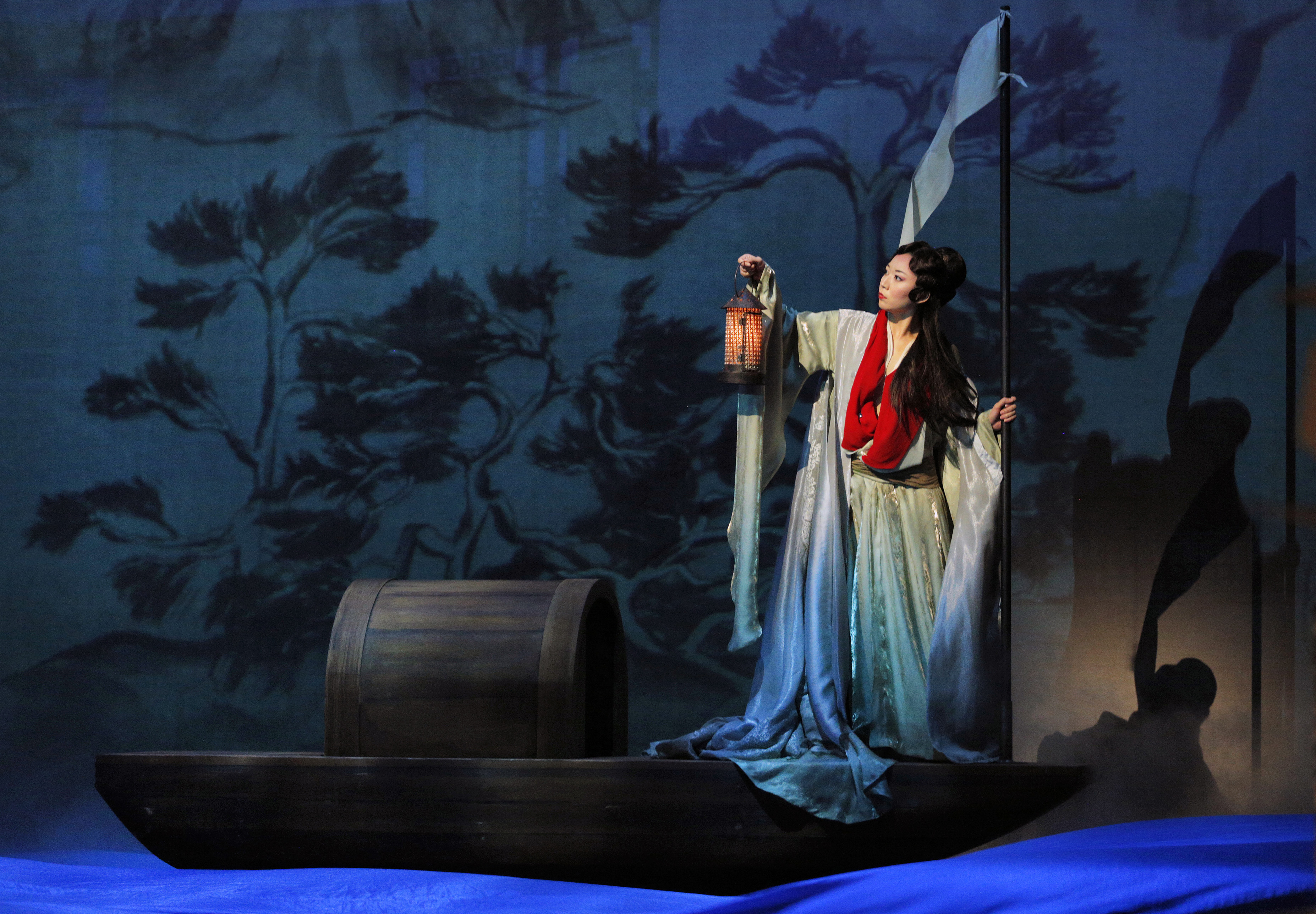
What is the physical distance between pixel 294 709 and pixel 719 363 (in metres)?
2.02

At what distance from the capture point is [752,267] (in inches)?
135

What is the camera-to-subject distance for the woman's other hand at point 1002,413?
3.38m

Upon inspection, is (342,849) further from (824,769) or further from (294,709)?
(294,709)

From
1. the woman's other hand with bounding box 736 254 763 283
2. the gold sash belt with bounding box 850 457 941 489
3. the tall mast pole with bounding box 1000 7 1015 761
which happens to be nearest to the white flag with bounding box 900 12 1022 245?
the tall mast pole with bounding box 1000 7 1015 761

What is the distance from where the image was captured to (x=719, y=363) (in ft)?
16.1

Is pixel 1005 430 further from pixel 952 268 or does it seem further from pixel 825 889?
pixel 825 889

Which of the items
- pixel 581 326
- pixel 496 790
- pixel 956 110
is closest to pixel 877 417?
pixel 956 110

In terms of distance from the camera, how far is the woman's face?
11.4ft

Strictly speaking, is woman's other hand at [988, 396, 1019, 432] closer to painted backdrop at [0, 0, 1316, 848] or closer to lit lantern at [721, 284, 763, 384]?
lit lantern at [721, 284, 763, 384]

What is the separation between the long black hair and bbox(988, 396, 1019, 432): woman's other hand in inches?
1.9

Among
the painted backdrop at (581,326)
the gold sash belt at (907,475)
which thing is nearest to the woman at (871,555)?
the gold sash belt at (907,475)

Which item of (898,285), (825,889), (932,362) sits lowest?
(825,889)

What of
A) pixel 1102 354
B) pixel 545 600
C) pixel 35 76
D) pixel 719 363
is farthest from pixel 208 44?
pixel 1102 354

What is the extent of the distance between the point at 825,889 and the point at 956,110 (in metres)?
1.98
